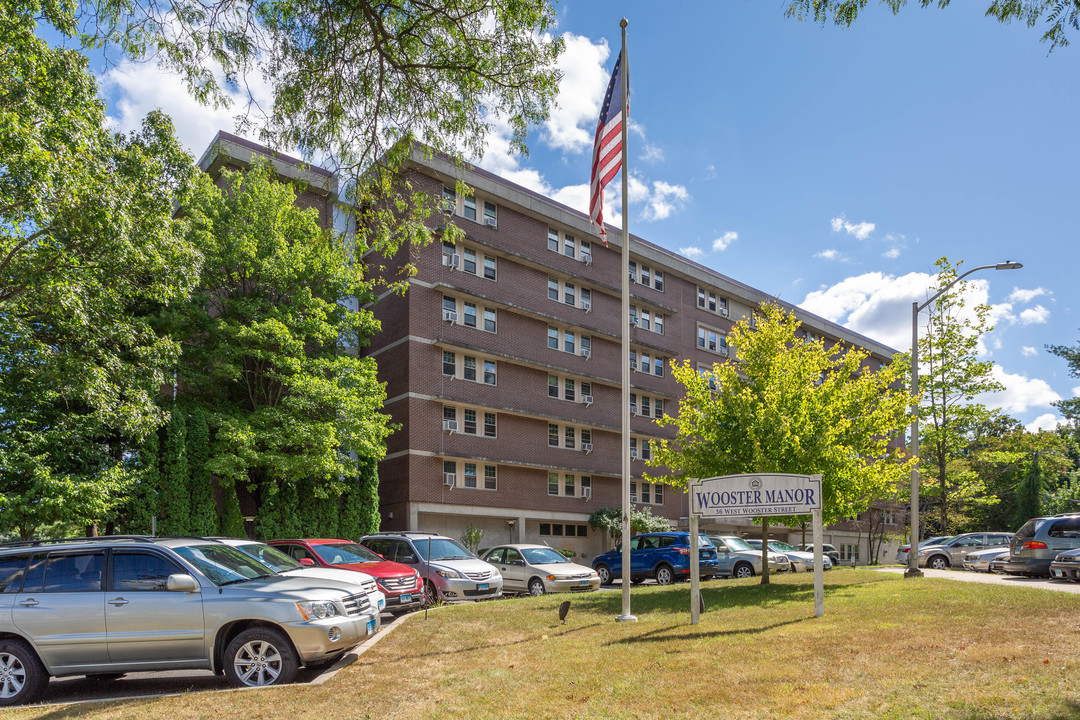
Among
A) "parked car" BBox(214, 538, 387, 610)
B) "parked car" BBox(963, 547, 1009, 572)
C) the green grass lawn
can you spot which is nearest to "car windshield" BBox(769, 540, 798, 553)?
"parked car" BBox(963, 547, 1009, 572)

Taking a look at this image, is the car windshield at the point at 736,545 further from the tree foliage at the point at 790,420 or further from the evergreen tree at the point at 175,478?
the evergreen tree at the point at 175,478

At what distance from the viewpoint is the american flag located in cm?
1536

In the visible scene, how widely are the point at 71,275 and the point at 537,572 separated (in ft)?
45.1

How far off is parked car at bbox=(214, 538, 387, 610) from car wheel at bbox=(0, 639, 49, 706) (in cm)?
244

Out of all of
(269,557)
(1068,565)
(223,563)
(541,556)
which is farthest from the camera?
(541,556)

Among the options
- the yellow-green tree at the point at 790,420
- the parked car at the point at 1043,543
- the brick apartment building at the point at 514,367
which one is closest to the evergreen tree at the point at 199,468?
the brick apartment building at the point at 514,367

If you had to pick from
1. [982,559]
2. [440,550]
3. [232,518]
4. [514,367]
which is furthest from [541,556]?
[982,559]

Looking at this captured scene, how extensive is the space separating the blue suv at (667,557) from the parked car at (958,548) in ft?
40.9

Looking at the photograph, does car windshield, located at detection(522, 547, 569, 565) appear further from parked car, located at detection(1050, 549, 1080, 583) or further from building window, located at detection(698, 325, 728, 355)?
building window, located at detection(698, 325, 728, 355)

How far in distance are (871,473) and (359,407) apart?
56.4ft

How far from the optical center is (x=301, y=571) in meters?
11.3

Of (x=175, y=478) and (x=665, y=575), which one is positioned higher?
(x=175, y=478)

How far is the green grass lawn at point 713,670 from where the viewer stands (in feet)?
24.0

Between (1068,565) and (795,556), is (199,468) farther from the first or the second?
(1068,565)
